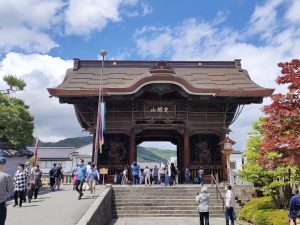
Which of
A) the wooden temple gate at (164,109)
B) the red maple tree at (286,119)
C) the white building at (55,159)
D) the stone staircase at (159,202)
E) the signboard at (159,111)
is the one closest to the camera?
the red maple tree at (286,119)

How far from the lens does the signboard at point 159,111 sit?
2692 centimetres

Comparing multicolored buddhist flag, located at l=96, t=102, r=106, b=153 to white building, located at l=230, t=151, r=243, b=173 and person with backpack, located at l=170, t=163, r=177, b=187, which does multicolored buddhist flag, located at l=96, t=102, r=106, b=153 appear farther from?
white building, located at l=230, t=151, r=243, b=173

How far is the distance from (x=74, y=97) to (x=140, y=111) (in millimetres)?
5219

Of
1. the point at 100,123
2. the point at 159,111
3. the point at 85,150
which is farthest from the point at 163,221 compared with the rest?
the point at 85,150

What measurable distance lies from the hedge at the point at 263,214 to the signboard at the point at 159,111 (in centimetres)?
1074

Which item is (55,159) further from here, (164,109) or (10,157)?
(10,157)

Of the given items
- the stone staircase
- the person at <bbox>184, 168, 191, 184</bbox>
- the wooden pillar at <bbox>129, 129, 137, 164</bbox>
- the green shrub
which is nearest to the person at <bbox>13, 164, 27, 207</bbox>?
the stone staircase

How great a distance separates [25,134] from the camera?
69.6ft

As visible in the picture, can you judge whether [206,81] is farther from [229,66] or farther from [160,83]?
[160,83]

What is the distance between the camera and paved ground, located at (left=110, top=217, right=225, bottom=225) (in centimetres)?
1627

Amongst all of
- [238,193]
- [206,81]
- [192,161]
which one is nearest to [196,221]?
[238,193]

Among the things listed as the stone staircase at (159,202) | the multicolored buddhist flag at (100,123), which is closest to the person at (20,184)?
the stone staircase at (159,202)

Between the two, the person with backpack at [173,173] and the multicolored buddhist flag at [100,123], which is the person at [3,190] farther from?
the person with backpack at [173,173]

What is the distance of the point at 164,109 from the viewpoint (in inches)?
1066
